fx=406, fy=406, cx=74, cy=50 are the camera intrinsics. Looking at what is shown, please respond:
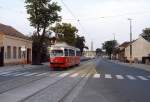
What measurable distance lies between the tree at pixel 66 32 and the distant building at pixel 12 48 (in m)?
27.3

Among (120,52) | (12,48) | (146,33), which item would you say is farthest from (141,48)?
(12,48)

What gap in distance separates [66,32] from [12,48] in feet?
140

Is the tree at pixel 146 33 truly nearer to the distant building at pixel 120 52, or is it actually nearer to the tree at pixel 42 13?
the distant building at pixel 120 52

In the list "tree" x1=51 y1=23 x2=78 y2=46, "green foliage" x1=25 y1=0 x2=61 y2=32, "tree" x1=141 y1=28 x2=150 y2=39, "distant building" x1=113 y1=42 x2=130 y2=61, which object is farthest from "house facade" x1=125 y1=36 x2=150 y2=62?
"green foliage" x1=25 y1=0 x2=61 y2=32

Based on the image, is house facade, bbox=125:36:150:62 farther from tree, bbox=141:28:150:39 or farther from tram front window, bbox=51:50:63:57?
tram front window, bbox=51:50:63:57

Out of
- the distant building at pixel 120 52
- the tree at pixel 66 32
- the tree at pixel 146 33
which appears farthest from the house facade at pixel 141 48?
the tree at pixel 146 33

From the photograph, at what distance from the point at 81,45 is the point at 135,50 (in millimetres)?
38160

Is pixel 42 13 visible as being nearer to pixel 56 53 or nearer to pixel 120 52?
pixel 56 53

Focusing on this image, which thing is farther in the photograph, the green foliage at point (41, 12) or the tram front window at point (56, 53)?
the green foliage at point (41, 12)

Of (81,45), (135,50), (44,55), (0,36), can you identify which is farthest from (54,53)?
(81,45)

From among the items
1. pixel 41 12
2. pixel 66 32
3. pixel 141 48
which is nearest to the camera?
pixel 41 12

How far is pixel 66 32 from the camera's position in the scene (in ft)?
340

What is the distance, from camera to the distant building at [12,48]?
184 ft

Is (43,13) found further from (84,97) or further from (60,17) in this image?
(84,97)
